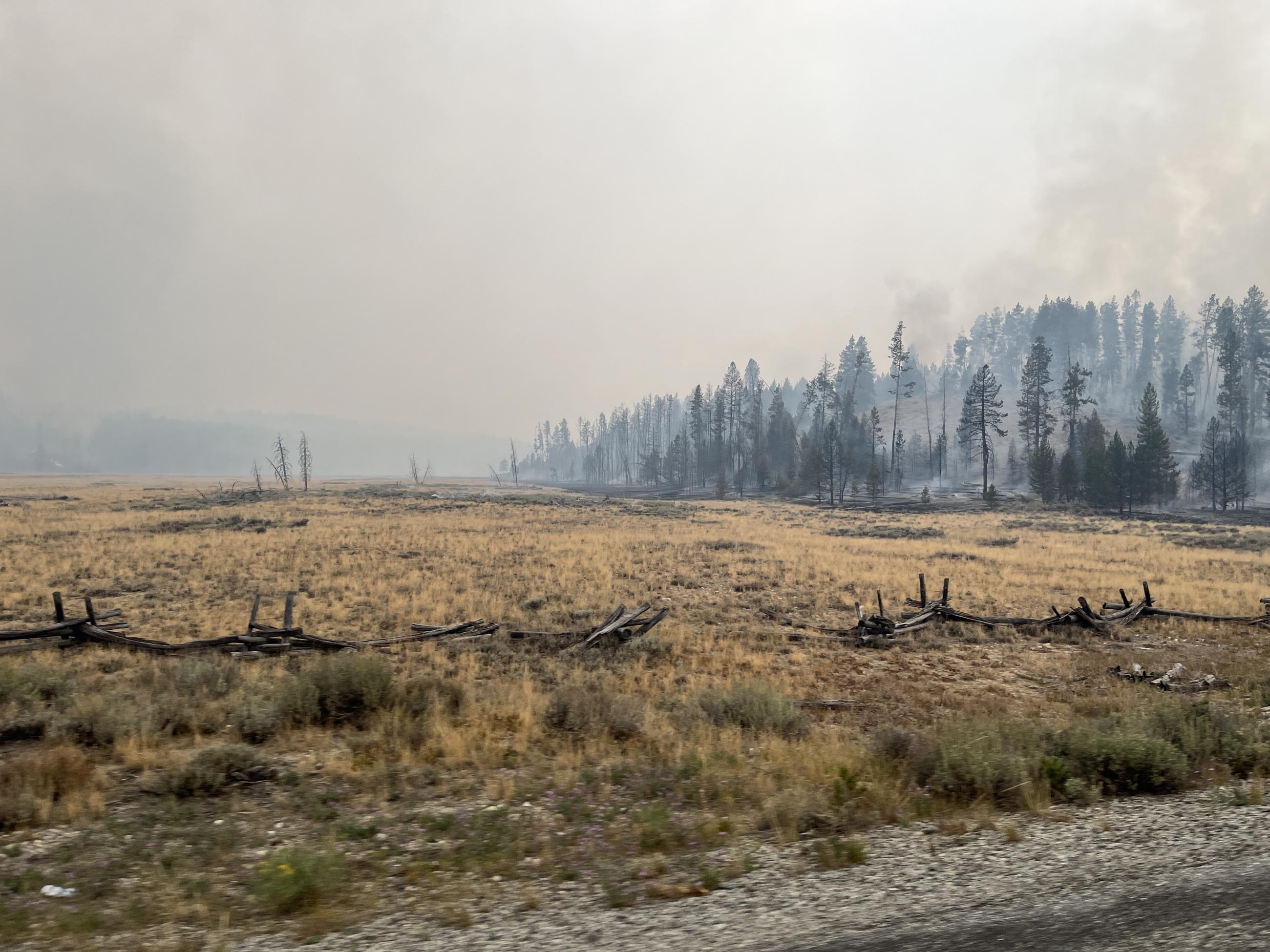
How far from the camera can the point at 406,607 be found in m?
18.8

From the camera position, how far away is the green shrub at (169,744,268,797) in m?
7.04

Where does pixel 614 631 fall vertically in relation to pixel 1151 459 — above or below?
below

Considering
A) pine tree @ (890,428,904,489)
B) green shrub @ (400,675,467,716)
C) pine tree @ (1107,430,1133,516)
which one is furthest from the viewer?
pine tree @ (890,428,904,489)

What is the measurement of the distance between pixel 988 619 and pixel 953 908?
50.2 feet

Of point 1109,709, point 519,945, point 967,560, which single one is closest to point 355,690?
point 519,945

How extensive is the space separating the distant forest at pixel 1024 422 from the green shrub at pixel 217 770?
7117cm

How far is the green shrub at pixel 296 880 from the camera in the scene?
4.77 metres

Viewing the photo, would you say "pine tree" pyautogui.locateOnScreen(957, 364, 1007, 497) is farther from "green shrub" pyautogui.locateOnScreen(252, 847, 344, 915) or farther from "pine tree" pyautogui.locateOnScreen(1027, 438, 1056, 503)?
"green shrub" pyautogui.locateOnScreen(252, 847, 344, 915)

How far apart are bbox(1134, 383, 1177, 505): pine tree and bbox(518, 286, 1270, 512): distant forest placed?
17 centimetres

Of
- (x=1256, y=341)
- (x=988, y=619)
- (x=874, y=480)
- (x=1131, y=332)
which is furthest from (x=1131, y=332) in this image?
(x=988, y=619)

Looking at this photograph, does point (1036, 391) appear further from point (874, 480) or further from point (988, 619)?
point (988, 619)

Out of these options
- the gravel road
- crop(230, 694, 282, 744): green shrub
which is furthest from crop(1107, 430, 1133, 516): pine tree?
crop(230, 694, 282, 744): green shrub

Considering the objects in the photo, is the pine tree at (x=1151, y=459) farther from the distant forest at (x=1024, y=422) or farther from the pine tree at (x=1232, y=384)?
the pine tree at (x=1232, y=384)

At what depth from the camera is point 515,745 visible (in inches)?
345
